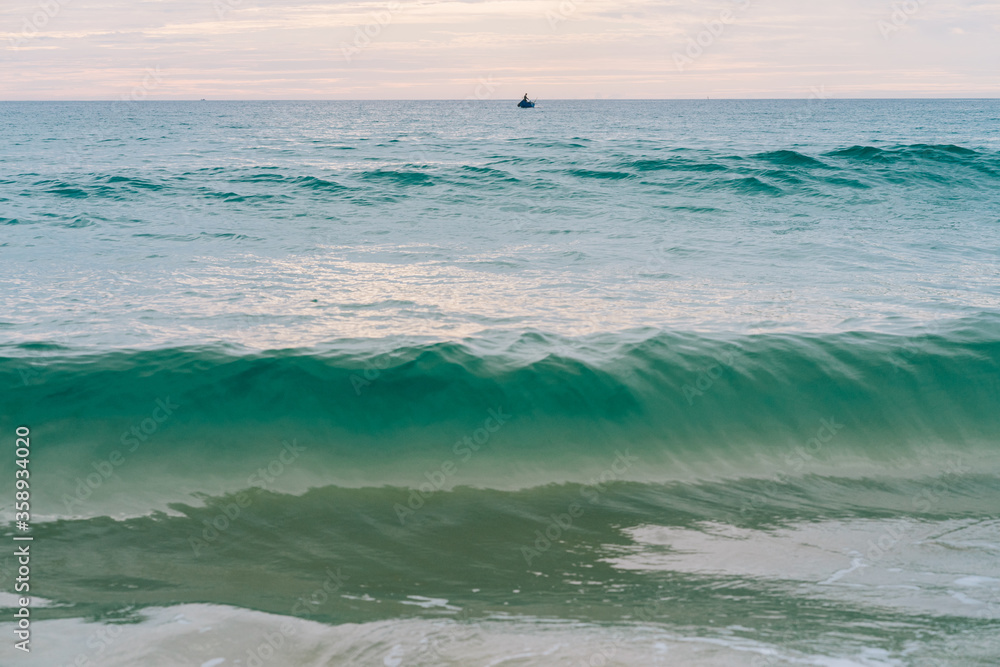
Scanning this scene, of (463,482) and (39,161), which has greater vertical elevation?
(39,161)

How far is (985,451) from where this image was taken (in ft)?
21.6

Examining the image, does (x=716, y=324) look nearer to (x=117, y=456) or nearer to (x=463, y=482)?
(x=463, y=482)

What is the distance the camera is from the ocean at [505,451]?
3.97 m

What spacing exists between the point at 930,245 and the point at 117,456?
14.8 m

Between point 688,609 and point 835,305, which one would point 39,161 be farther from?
point 688,609

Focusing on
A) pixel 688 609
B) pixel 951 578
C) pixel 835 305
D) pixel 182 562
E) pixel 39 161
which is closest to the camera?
pixel 688 609

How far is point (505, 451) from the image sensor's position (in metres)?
6.48

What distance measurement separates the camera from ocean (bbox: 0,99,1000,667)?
3967 mm

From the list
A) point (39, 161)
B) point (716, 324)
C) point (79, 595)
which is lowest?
point (79, 595)

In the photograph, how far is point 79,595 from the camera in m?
4.32

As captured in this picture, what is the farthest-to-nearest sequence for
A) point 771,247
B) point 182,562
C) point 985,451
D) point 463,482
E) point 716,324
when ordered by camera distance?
point 771,247
point 716,324
point 985,451
point 463,482
point 182,562

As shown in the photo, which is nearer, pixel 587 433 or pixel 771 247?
pixel 587 433

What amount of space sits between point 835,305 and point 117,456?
8.90 m

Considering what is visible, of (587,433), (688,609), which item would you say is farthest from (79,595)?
(587,433)
